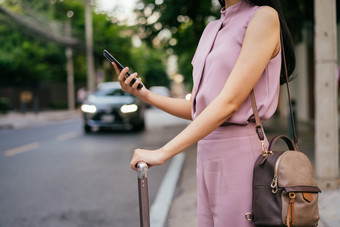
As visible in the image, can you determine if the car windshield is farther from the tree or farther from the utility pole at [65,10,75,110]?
the utility pole at [65,10,75,110]

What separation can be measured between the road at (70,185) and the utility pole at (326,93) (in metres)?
2.06

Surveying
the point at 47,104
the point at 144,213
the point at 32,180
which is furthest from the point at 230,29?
the point at 47,104

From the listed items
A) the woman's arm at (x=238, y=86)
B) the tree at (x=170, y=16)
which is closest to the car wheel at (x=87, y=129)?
the tree at (x=170, y=16)

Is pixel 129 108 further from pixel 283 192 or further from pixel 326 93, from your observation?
pixel 283 192

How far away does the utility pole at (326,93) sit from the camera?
14.9ft

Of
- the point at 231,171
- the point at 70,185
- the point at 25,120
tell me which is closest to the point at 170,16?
the point at 70,185


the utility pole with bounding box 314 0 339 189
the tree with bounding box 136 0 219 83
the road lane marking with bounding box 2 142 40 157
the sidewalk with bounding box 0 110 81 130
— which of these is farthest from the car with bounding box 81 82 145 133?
the utility pole with bounding box 314 0 339 189

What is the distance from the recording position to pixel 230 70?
1460 mm

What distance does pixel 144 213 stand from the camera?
4.49 ft

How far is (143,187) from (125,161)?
6524mm

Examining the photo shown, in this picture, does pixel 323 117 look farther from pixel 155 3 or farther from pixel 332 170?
pixel 155 3

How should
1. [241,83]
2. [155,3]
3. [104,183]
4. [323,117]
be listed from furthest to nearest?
[155,3] < [104,183] < [323,117] < [241,83]

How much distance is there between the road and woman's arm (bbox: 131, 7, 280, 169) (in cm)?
295

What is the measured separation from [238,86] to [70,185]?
16.1ft
